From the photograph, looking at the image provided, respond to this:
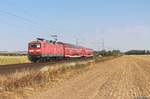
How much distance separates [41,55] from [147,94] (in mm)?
35069

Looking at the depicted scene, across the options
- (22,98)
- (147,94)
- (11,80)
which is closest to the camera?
(22,98)

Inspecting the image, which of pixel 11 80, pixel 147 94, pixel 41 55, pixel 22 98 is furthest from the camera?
pixel 41 55

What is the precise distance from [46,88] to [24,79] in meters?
3.21

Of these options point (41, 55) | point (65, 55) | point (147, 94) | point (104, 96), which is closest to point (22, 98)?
point (104, 96)

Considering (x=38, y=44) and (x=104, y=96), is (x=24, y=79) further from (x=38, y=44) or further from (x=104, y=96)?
(x=38, y=44)

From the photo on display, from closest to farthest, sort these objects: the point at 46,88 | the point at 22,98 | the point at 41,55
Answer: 1. the point at 22,98
2. the point at 46,88
3. the point at 41,55

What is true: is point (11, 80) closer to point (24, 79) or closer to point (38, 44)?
point (24, 79)

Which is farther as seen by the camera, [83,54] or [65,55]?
[83,54]

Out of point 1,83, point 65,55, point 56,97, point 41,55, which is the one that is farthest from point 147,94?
point 65,55

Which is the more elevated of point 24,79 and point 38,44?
point 38,44

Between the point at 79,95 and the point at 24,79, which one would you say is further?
the point at 24,79

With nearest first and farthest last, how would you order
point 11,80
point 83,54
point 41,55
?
point 11,80 → point 41,55 → point 83,54

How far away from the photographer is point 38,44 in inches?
1922

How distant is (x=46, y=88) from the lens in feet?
54.9
